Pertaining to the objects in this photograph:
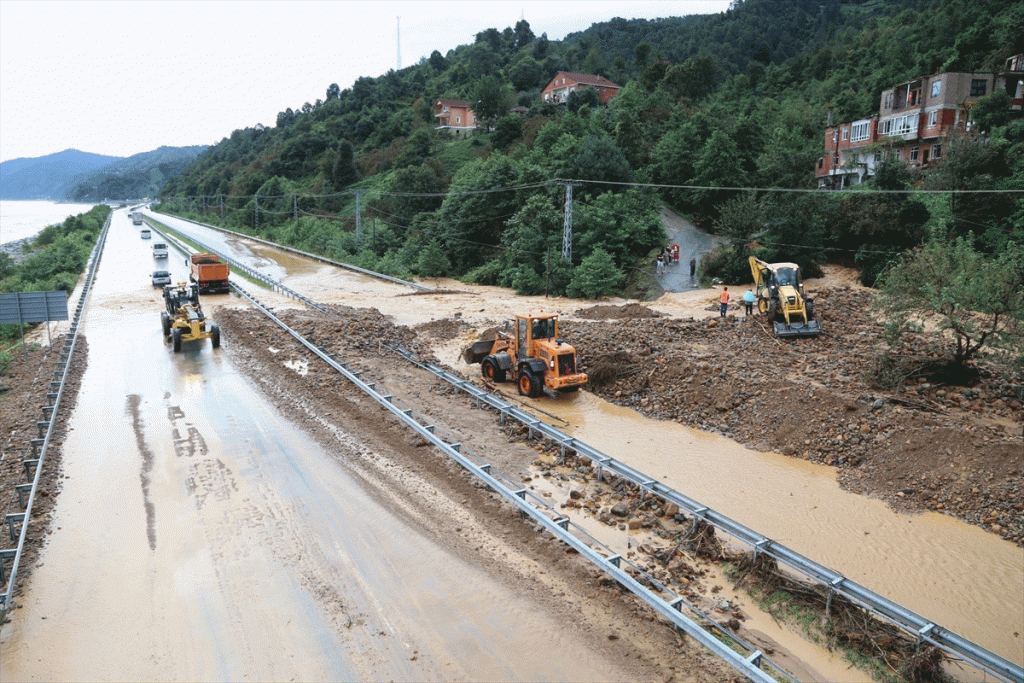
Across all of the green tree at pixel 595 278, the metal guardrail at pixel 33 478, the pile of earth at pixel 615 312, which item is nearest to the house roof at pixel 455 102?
the green tree at pixel 595 278

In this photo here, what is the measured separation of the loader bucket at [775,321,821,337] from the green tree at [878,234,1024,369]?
4.05m

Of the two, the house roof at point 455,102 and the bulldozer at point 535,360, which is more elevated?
the house roof at point 455,102

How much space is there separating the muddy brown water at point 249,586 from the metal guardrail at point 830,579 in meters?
3.61

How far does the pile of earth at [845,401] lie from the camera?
1405 centimetres

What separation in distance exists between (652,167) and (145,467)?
156 ft

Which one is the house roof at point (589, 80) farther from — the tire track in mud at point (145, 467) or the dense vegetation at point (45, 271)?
the tire track in mud at point (145, 467)

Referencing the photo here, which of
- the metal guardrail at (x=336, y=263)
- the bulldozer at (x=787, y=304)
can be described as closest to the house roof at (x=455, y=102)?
the metal guardrail at (x=336, y=263)

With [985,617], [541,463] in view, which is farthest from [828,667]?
[541,463]

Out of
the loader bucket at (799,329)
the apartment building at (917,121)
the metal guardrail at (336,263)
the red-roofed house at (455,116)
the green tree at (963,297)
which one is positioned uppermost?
the red-roofed house at (455,116)

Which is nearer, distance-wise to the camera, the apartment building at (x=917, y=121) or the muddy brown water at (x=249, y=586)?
the muddy brown water at (x=249, y=586)

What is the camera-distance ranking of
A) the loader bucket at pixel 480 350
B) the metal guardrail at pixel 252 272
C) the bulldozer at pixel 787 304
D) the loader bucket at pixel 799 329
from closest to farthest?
the loader bucket at pixel 480 350, the loader bucket at pixel 799 329, the bulldozer at pixel 787 304, the metal guardrail at pixel 252 272

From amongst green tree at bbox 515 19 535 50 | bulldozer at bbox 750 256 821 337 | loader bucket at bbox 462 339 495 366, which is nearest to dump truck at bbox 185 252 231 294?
loader bucket at bbox 462 339 495 366

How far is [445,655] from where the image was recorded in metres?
8.67

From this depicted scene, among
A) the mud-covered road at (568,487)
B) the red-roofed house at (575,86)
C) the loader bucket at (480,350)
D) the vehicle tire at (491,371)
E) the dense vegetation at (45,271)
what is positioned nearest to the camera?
the mud-covered road at (568,487)
